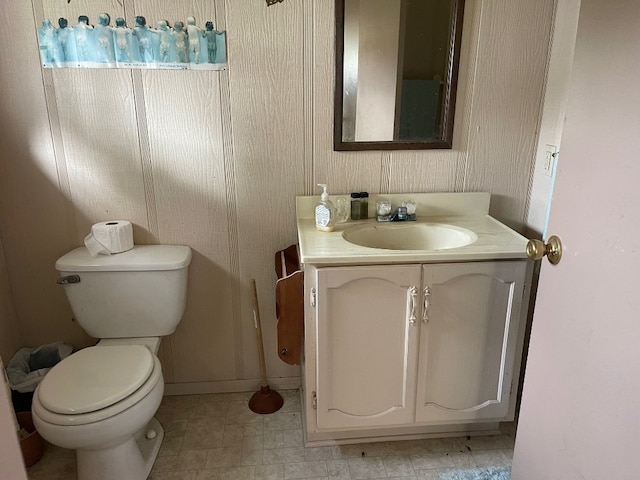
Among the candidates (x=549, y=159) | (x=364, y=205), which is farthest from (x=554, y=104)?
(x=364, y=205)

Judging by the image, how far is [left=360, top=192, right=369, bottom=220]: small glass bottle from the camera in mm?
1918

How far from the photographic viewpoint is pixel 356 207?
1932 millimetres

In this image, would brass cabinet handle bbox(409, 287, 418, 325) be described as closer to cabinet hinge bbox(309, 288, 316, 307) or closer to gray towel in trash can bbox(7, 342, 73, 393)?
cabinet hinge bbox(309, 288, 316, 307)

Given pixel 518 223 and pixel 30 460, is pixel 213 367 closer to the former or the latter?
pixel 30 460

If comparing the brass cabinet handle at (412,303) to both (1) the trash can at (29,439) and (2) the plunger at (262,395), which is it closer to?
(2) the plunger at (262,395)

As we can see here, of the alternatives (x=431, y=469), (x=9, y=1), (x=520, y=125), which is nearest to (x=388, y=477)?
(x=431, y=469)

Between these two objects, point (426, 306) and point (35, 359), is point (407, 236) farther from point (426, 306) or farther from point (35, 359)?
point (35, 359)

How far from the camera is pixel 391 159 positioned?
1.95m

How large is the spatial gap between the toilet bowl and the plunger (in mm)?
479

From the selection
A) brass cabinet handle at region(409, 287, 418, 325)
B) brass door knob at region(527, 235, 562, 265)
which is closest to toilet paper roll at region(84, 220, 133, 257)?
brass cabinet handle at region(409, 287, 418, 325)

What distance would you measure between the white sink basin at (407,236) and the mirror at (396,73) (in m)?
0.32

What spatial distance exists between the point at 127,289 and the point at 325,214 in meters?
0.81

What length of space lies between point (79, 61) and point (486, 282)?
5.48 feet

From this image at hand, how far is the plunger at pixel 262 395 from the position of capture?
205 cm
